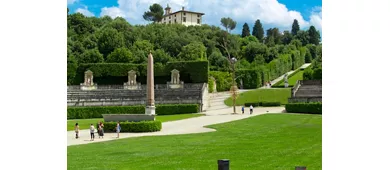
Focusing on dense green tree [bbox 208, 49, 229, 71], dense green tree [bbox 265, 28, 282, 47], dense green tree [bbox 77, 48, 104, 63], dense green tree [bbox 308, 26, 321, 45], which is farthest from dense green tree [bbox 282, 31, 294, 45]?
dense green tree [bbox 77, 48, 104, 63]

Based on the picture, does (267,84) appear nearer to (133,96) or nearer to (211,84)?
(211,84)

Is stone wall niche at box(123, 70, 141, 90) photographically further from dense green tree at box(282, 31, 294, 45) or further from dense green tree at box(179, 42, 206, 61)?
dense green tree at box(282, 31, 294, 45)

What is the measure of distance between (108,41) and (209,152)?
3834 cm

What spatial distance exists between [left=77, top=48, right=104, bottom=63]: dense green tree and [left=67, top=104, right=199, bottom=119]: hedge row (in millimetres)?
15763

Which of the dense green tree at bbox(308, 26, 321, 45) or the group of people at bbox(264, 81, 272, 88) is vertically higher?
the dense green tree at bbox(308, 26, 321, 45)

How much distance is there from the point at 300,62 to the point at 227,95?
26.4 metres

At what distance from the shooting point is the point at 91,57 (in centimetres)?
4466

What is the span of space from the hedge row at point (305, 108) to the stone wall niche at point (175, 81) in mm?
12093

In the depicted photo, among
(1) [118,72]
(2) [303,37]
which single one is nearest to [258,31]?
(2) [303,37]

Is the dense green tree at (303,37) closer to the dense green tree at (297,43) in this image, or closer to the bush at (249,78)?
the dense green tree at (297,43)

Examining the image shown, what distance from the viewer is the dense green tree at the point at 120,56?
44.6m

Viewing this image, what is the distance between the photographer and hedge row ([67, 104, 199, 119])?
28938 millimetres


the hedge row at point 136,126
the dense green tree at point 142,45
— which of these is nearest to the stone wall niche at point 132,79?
the dense green tree at point 142,45

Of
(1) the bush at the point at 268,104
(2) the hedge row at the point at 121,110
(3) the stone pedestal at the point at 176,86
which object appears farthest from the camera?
(3) the stone pedestal at the point at 176,86
